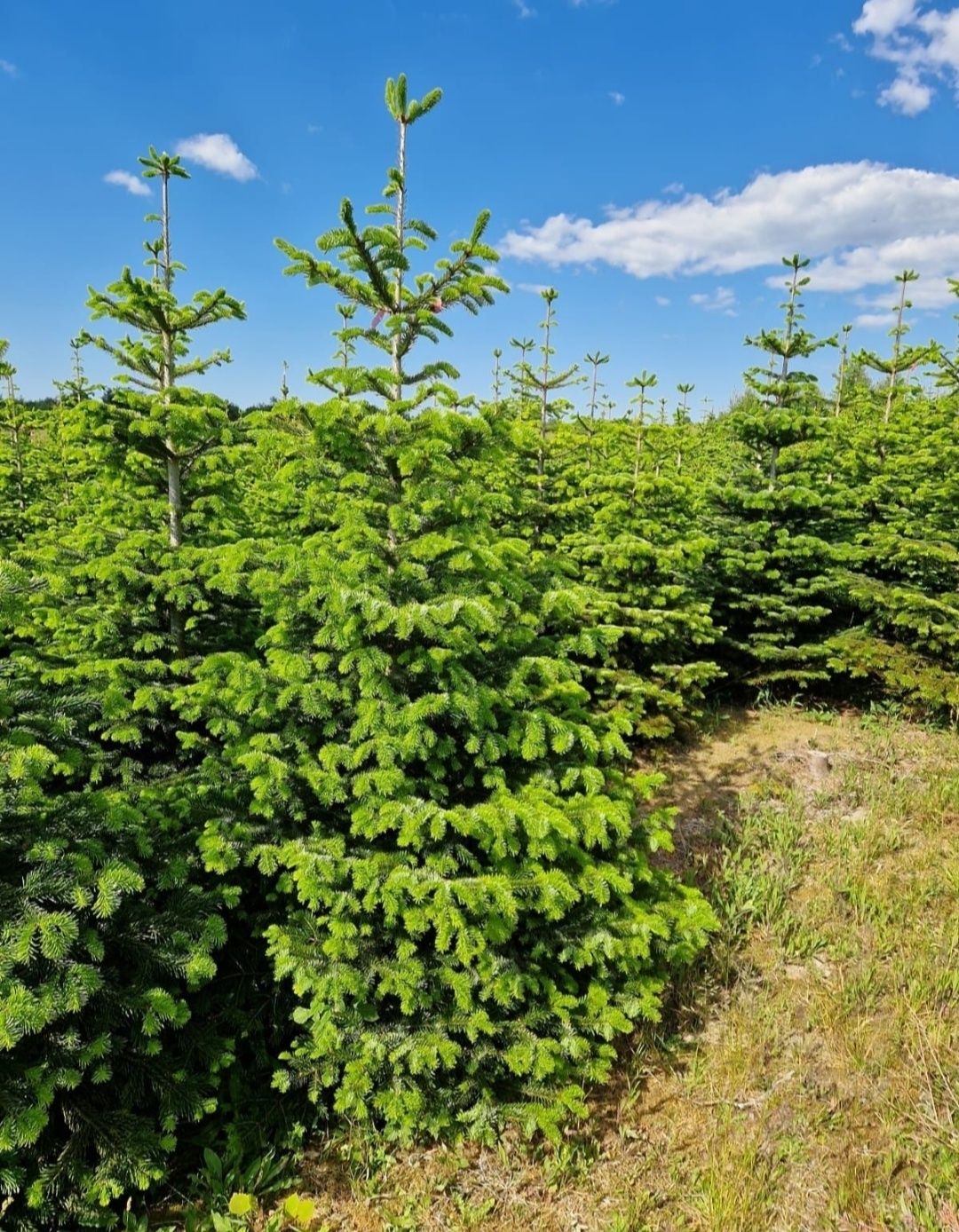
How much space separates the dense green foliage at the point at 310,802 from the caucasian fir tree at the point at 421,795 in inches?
1.0

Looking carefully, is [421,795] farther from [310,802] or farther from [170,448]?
[170,448]

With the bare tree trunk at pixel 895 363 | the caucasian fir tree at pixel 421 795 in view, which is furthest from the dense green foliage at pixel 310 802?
the bare tree trunk at pixel 895 363

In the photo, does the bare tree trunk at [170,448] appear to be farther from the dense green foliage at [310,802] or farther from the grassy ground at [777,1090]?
the grassy ground at [777,1090]

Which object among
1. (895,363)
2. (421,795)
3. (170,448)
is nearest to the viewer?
(421,795)

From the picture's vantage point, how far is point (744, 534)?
9953 mm

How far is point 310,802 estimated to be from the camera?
4.39m

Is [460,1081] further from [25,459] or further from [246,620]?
[25,459]

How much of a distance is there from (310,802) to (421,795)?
77 centimetres

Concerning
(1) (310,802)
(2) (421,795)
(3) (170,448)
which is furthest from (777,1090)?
(3) (170,448)

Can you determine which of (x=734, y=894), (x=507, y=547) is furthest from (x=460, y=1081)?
(x=507, y=547)

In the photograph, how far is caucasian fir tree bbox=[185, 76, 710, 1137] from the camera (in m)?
3.83

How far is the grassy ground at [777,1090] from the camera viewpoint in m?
3.67

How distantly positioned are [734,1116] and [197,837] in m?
3.94

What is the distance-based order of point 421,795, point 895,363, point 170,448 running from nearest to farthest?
point 421,795 < point 170,448 < point 895,363
